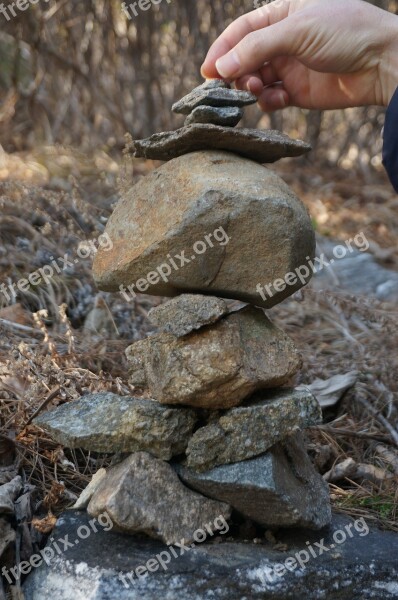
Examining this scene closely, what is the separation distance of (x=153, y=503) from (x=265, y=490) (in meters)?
0.40

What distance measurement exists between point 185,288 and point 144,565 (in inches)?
38.5

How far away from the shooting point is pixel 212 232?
2.78m

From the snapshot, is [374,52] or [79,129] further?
[79,129]

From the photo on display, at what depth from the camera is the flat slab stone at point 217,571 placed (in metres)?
2.64

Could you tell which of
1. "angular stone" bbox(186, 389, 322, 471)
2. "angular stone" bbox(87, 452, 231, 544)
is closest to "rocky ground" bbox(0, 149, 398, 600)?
"angular stone" bbox(87, 452, 231, 544)

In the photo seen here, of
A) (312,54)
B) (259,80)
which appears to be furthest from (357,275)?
(312,54)

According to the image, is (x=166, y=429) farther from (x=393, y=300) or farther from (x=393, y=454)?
(x=393, y=300)

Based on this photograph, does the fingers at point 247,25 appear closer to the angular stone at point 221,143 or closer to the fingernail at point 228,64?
Answer: the fingernail at point 228,64

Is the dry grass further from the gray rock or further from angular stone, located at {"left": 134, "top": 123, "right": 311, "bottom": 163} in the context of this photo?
angular stone, located at {"left": 134, "top": 123, "right": 311, "bottom": 163}

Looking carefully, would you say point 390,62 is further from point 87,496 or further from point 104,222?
point 104,222

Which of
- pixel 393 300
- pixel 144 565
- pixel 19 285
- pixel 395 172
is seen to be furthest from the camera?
pixel 393 300

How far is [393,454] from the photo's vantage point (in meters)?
3.88

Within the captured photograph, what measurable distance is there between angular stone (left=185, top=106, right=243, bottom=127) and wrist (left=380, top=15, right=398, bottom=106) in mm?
781

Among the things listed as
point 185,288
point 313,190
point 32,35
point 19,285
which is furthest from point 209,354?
point 313,190
